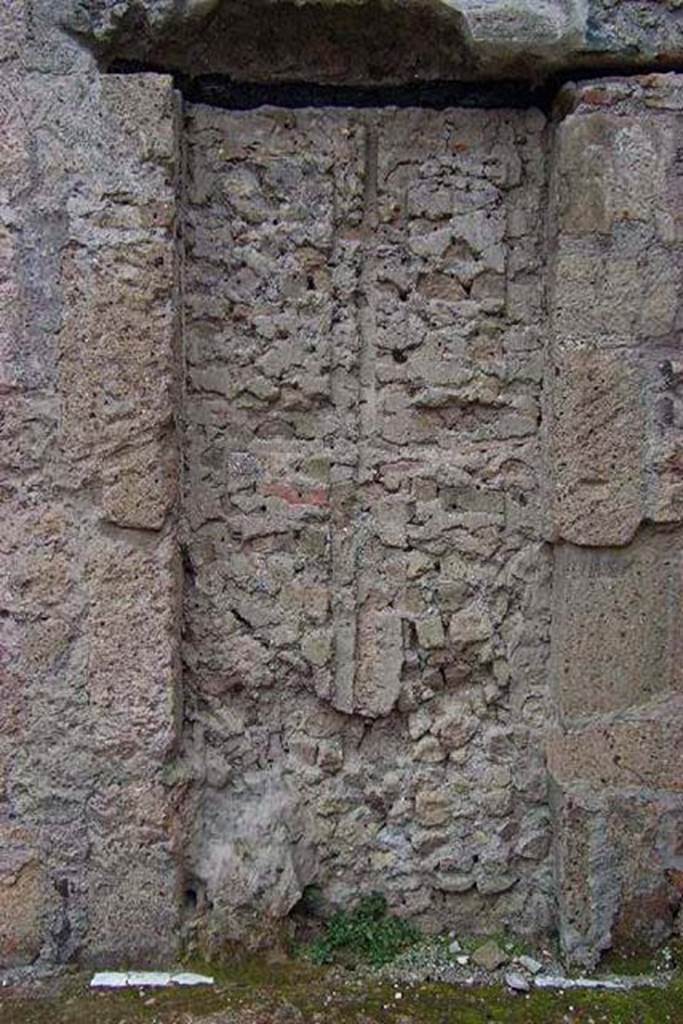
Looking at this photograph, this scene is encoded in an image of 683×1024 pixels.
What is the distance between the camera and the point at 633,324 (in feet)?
8.30

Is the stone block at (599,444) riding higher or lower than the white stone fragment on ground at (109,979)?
higher

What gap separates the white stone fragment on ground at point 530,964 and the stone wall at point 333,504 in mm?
89

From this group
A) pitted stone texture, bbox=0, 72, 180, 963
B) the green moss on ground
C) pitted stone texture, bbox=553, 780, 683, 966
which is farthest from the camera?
pitted stone texture, bbox=553, 780, 683, 966

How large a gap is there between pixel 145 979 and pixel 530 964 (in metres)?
0.96

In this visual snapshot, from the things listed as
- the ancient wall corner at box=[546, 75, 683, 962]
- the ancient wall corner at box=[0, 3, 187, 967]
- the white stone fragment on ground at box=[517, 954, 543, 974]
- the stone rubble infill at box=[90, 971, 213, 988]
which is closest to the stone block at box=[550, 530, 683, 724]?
the ancient wall corner at box=[546, 75, 683, 962]

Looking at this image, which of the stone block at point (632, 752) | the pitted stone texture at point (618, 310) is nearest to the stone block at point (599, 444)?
the pitted stone texture at point (618, 310)

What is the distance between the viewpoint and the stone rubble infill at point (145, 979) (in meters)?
2.46

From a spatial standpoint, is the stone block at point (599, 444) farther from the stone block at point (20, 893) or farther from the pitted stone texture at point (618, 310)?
the stone block at point (20, 893)

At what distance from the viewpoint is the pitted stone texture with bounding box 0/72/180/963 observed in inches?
96.0

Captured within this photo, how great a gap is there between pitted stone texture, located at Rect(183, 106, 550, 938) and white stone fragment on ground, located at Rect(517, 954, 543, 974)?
91mm

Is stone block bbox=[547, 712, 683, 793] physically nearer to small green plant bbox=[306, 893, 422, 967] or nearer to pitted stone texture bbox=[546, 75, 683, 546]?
pitted stone texture bbox=[546, 75, 683, 546]

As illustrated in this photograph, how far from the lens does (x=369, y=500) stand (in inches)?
106

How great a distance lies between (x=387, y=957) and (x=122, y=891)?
27.5 inches

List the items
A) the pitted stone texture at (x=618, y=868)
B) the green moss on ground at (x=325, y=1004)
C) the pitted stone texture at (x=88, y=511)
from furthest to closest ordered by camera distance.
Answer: the pitted stone texture at (x=618, y=868)
the pitted stone texture at (x=88, y=511)
the green moss on ground at (x=325, y=1004)
